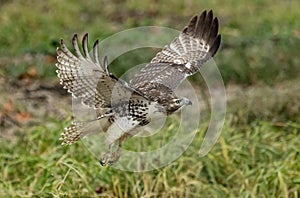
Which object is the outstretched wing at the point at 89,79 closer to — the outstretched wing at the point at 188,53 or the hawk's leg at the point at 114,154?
the hawk's leg at the point at 114,154

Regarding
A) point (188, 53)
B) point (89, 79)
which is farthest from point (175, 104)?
point (188, 53)

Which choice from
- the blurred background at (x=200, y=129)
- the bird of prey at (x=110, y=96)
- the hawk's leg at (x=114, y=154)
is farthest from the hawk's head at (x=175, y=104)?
the blurred background at (x=200, y=129)

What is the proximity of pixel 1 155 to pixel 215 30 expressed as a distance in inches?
71.2

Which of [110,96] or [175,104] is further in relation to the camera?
[175,104]

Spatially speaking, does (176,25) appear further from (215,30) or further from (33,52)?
(215,30)

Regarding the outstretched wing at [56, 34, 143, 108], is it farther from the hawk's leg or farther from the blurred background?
the blurred background

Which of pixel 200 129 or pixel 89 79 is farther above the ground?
pixel 200 129

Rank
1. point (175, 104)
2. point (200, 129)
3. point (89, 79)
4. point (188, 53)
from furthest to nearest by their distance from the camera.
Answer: point (200, 129)
point (188, 53)
point (175, 104)
point (89, 79)

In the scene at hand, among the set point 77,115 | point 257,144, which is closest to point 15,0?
point 77,115

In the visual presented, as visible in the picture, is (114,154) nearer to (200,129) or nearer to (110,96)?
(110,96)

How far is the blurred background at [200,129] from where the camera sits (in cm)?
595

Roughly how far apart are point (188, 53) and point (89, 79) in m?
1.27

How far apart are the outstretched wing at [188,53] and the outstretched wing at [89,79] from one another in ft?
1.88

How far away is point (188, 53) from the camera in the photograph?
18.1 feet
